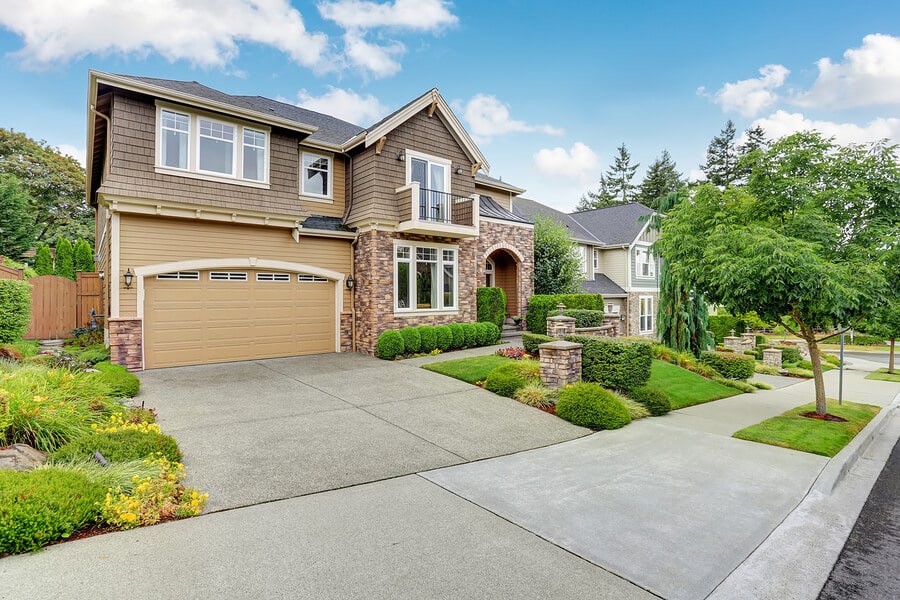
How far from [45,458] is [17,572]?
1.87 metres

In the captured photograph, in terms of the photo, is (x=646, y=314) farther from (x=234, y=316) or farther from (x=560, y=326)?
(x=234, y=316)

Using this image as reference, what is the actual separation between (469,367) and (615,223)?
18.8 meters

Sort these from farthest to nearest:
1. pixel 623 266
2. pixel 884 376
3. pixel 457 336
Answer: pixel 623 266 < pixel 884 376 < pixel 457 336

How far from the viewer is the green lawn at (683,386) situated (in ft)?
32.2

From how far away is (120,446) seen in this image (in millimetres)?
4344

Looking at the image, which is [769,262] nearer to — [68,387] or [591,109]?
[68,387]

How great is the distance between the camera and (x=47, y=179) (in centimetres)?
2691

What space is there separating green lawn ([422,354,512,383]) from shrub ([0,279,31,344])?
8306mm

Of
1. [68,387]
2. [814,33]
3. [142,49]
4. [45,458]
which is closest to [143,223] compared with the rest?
[68,387]

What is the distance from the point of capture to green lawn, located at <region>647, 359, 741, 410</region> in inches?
386

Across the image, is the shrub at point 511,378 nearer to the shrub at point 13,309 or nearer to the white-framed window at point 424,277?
the white-framed window at point 424,277

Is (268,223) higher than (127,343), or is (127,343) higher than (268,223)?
(268,223)

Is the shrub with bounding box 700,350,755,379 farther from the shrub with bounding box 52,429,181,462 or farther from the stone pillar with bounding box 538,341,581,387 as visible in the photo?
the shrub with bounding box 52,429,181,462

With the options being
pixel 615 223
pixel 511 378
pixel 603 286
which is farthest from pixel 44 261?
pixel 615 223
